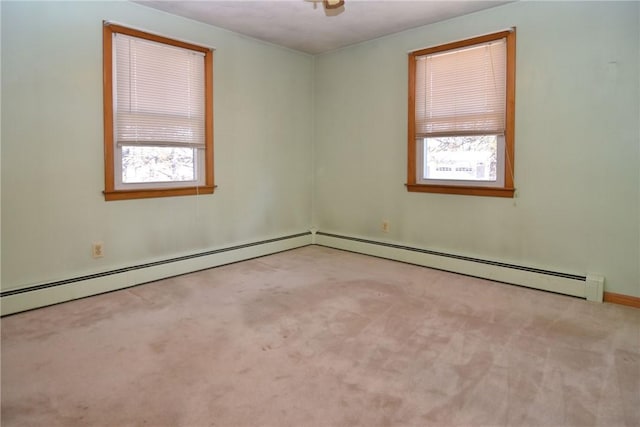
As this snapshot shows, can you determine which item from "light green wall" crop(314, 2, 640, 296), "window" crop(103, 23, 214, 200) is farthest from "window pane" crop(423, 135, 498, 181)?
"window" crop(103, 23, 214, 200)

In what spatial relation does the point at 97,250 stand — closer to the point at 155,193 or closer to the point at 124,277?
the point at 124,277

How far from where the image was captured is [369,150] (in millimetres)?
4730

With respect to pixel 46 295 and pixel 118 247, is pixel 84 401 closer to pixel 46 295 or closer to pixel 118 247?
pixel 46 295

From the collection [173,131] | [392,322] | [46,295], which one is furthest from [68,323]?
[392,322]

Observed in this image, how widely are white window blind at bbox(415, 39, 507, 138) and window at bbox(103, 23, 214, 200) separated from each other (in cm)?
216

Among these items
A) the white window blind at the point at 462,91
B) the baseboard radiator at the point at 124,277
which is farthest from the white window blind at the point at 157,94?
the white window blind at the point at 462,91

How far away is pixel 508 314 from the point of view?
9.61 ft

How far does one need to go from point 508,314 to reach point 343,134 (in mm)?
2840

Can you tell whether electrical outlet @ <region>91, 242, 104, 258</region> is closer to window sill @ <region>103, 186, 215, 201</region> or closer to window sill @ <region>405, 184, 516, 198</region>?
window sill @ <region>103, 186, 215, 201</region>

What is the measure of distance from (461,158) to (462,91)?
63 cm

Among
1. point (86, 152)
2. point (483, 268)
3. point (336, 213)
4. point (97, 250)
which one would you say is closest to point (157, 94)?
point (86, 152)

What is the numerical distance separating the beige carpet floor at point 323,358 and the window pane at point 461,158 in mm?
1094

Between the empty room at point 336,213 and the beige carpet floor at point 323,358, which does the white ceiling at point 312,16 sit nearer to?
the empty room at point 336,213

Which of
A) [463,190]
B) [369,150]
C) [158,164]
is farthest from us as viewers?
[369,150]
